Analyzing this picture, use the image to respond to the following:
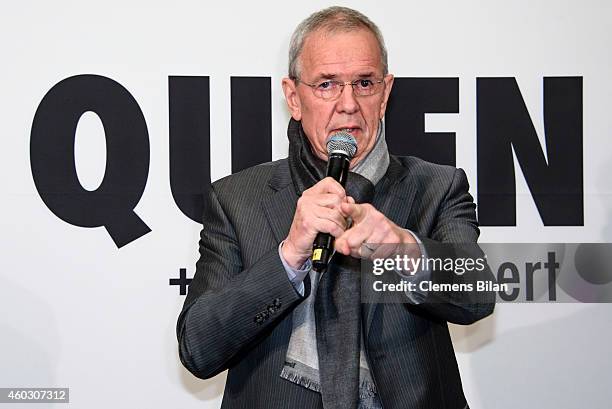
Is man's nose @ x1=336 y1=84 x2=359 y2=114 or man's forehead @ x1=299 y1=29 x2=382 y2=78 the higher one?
man's forehead @ x1=299 y1=29 x2=382 y2=78

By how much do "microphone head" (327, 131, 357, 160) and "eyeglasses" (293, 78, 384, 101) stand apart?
0.49 ft

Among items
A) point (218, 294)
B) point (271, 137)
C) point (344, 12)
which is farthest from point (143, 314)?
point (344, 12)

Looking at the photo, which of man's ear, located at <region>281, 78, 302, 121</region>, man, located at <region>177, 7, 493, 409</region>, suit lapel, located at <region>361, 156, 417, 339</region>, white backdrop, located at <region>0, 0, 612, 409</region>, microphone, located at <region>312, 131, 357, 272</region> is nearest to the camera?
microphone, located at <region>312, 131, 357, 272</region>

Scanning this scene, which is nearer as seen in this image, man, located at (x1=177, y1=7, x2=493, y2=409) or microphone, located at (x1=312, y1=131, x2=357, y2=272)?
microphone, located at (x1=312, y1=131, x2=357, y2=272)

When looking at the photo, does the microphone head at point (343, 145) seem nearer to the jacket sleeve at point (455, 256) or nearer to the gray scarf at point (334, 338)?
the gray scarf at point (334, 338)

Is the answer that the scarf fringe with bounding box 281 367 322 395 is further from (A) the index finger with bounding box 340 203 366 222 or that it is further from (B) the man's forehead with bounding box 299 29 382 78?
(B) the man's forehead with bounding box 299 29 382 78

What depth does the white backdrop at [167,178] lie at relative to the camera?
2691 millimetres

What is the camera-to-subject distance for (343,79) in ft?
6.32

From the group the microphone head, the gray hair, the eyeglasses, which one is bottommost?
the microphone head

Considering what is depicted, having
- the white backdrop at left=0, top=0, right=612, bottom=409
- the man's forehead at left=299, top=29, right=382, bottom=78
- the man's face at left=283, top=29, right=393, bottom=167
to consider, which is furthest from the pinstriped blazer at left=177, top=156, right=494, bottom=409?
the white backdrop at left=0, top=0, right=612, bottom=409

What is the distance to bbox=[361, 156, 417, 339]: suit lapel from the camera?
1.87m

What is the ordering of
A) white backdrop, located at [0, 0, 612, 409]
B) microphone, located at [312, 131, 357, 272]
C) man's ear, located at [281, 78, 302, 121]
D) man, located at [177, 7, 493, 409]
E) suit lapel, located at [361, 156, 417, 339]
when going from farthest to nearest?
white backdrop, located at [0, 0, 612, 409] < man's ear, located at [281, 78, 302, 121] < suit lapel, located at [361, 156, 417, 339] < man, located at [177, 7, 493, 409] < microphone, located at [312, 131, 357, 272]

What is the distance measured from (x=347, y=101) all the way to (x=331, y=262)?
36 centimetres

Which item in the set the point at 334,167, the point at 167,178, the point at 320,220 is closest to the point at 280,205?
the point at 334,167
